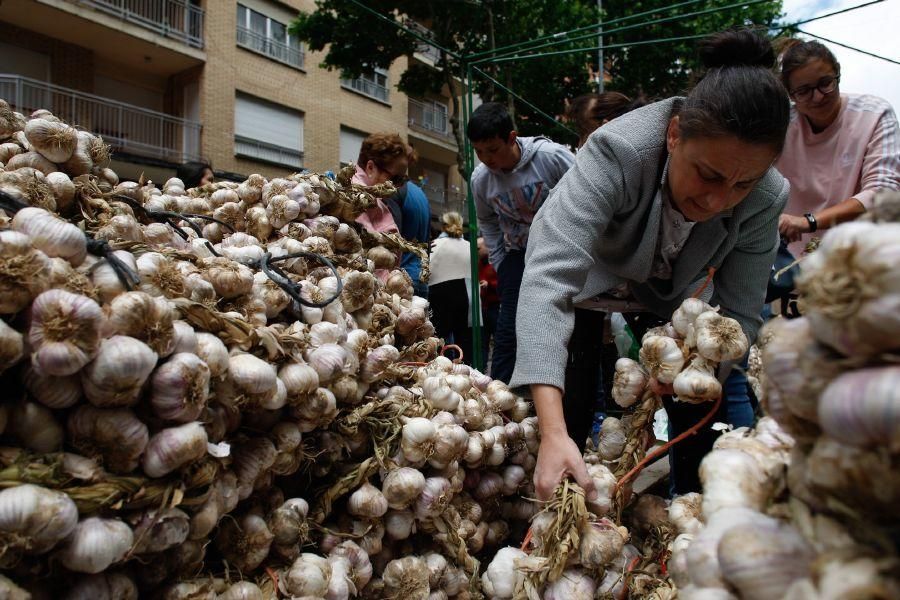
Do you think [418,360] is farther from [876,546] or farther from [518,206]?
[876,546]

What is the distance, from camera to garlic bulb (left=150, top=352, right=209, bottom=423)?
0.88 metres

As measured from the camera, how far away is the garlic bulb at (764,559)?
1.63 feet

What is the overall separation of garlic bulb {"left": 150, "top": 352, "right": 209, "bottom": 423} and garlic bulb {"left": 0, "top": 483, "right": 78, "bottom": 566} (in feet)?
0.54

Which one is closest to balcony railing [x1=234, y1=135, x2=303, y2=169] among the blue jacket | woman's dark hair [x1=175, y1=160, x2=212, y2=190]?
woman's dark hair [x1=175, y1=160, x2=212, y2=190]

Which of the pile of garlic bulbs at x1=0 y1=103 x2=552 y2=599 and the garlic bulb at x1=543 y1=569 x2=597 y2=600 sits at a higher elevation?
the pile of garlic bulbs at x1=0 y1=103 x2=552 y2=599

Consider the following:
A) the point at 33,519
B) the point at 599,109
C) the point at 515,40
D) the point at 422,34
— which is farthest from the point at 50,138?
the point at 422,34

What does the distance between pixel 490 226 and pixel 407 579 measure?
75.3 inches

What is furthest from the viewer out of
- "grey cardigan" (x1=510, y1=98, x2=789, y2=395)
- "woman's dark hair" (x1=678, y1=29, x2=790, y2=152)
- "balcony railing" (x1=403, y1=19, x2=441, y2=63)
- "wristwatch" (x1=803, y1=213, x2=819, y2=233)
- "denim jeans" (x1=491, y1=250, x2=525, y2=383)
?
"balcony railing" (x1=403, y1=19, x2=441, y2=63)

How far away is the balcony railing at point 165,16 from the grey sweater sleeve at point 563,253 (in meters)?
11.0

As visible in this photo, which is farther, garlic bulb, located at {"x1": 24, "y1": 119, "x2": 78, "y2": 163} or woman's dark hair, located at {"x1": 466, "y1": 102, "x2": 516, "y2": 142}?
woman's dark hair, located at {"x1": 466, "y1": 102, "x2": 516, "y2": 142}

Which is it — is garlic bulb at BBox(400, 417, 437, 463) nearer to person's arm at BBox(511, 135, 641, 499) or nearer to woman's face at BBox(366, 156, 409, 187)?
person's arm at BBox(511, 135, 641, 499)

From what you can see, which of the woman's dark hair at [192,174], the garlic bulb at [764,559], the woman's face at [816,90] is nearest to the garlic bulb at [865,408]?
the garlic bulb at [764,559]

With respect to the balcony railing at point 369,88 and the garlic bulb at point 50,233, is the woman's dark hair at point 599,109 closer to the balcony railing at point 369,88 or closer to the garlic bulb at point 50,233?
the garlic bulb at point 50,233

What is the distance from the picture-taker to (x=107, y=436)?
844mm
